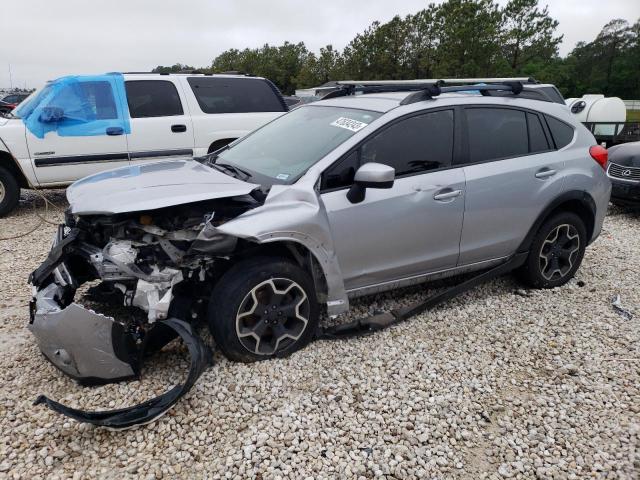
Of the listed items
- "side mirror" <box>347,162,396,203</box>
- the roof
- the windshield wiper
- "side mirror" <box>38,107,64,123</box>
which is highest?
the roof

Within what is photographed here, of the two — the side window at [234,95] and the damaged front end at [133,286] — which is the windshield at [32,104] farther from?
the damaged front end at [133,286]

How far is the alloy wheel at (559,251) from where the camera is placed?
425 centimetres

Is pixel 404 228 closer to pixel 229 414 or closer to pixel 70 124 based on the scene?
pixel 229 414

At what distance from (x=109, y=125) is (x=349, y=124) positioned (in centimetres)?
456

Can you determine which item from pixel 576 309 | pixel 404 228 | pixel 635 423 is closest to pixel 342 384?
pixel 404 228

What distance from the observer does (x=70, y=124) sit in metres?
6.58

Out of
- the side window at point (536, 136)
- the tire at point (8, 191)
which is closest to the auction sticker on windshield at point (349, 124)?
the side window at point (536, 136)

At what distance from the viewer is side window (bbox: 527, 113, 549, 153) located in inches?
159

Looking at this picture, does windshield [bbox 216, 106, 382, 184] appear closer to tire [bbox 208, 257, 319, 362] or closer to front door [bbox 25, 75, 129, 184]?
tire [bbox 208, 257, 319, 362]

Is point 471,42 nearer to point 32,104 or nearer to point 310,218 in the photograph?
point 32,104

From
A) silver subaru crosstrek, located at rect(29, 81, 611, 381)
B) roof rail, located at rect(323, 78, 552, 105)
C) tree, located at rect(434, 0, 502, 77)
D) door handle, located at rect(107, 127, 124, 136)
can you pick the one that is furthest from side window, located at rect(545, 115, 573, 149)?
tree, located at rect(434, 0, 502, 77)

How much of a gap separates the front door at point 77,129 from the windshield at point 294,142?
3.38 m

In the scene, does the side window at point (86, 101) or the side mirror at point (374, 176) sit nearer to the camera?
the side mirror at point (374, 176)

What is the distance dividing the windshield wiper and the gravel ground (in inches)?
49.2
